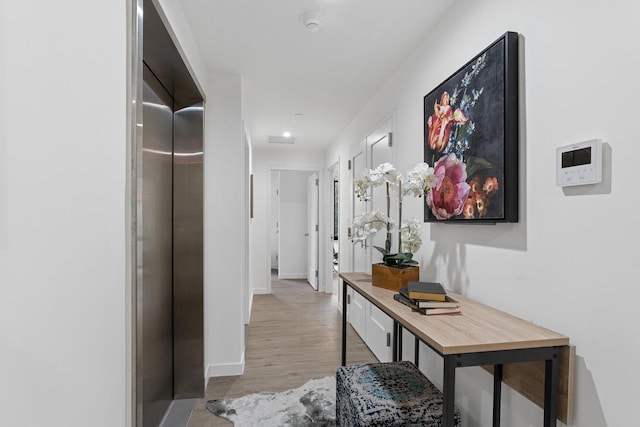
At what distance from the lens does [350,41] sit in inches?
83.3

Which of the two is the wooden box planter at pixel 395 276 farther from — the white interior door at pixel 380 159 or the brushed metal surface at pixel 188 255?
the brushed metal surface at pixel 188 255

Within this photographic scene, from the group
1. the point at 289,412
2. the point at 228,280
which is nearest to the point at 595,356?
the point at 289,412

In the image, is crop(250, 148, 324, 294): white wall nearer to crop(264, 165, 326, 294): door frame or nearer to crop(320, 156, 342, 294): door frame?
crop(264, 165, 326, 294): door frame

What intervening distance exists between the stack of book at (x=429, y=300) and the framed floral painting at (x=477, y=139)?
1.23 ft

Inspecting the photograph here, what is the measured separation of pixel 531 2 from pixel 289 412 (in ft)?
7.94

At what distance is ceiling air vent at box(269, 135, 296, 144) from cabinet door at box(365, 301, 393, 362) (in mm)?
2591

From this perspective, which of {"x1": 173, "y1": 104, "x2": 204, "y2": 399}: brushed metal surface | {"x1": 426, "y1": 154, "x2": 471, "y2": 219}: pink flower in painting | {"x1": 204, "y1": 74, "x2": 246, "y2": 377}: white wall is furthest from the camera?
{"x1": 204, "y1": 74, "x2": 246, "y2": 377}: white wall

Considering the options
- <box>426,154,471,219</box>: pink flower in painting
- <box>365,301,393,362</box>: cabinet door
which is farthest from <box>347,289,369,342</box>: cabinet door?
<box>426,154,471,219</box>: pink flower in painting

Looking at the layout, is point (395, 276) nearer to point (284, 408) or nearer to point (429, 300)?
point (429, 300)

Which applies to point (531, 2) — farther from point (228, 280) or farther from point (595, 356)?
point (228, 280)

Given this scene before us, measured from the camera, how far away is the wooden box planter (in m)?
1.75

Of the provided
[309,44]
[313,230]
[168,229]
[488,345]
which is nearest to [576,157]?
[488,345]

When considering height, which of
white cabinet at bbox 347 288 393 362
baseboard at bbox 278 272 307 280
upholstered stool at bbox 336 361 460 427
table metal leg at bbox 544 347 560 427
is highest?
table metal leg at bbox 544 347 560 427

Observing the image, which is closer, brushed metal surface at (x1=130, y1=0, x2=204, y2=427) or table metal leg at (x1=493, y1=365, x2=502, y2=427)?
table metal leg at (x1=493, y1=365, x2=502, y2=427)
